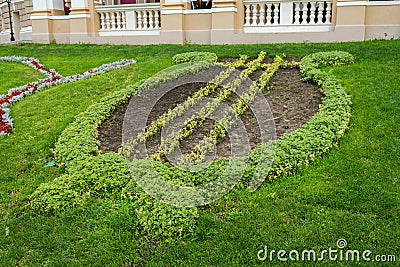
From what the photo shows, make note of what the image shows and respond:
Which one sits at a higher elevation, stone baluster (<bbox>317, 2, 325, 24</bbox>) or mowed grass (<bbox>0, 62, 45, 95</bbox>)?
stone baluster (<bbox>317, 2, 325, 24</bbox>)

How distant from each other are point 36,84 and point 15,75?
1.56 m

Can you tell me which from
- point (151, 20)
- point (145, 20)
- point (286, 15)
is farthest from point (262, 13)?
point (145, 20)

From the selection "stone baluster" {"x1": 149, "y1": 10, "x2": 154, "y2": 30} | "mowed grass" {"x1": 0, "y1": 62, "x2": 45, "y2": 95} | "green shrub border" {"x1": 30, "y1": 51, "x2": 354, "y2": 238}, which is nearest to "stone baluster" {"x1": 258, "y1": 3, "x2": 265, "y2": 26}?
"stone baluster" {"x1": 149, "y1": 10, "x2": 154, "y2": 30}

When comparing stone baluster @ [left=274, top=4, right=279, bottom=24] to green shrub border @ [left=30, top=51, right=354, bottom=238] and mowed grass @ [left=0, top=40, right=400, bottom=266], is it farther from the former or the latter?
mowed grass @ [left=0, top=40, right=400, bottom=266]

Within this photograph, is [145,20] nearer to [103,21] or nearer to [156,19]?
[156,19]

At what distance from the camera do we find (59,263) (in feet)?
14.9

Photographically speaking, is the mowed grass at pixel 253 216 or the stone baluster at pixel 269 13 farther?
the stone baluster at pixel 269 13

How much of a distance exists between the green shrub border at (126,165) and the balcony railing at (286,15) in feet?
20.5

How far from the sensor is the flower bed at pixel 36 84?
852 centimetres

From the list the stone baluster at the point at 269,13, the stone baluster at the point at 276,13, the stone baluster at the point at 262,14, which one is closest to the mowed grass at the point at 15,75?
the stone baluster at the point at 262,14

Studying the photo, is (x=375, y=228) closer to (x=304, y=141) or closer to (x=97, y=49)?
(x=304, y=141)

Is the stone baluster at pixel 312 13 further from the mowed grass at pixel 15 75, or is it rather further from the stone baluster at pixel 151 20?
the mowed grass at pixel 15 75

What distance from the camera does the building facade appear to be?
43.4 ft

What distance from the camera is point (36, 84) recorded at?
1120cm
